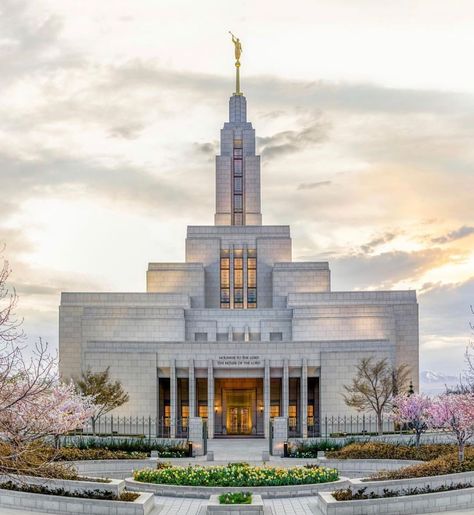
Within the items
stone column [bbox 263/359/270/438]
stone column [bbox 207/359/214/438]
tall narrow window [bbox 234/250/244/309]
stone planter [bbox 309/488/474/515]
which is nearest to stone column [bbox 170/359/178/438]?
stone column [bbox 207/359/214/438]

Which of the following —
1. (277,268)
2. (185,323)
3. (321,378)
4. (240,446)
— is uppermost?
(277,268)

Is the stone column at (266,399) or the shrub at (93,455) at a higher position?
the stone column at (266,399)

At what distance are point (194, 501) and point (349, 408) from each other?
30.9 m

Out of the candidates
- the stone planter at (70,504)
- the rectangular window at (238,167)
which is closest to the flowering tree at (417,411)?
the stone planter at (70,504)

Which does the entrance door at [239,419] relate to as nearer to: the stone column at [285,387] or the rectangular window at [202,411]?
the rectangular window at [202,411]

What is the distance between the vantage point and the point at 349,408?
57.8m

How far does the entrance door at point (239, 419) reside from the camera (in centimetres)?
6147

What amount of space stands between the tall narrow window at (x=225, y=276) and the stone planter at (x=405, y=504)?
47995 millimetres

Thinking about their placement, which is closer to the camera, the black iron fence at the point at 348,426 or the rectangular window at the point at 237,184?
the black iron fence at the point at 348,426

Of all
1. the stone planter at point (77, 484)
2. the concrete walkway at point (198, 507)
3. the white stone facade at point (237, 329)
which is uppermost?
the white stone facade at point (237, 329)

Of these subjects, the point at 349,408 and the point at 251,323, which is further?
the point at 251,323

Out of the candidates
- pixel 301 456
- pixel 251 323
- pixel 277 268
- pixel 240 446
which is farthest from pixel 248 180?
pixel 301 456

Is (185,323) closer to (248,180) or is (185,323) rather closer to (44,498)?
(248,180)

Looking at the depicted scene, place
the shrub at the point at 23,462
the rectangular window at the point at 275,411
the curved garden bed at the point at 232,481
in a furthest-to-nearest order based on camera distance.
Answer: the rectangular window at the point at 275,411 < the curved garden bed at the point at 232,481 < the shrub at the point at 23,462
